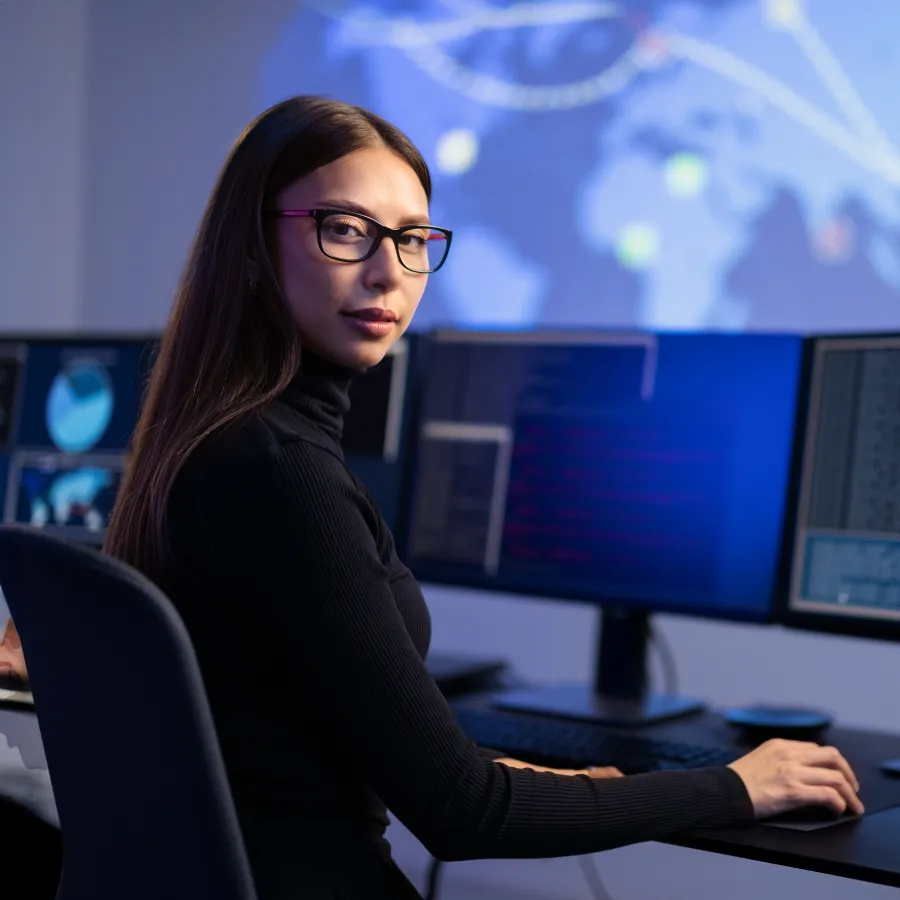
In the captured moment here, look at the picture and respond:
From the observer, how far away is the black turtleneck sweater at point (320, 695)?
0.88 meters

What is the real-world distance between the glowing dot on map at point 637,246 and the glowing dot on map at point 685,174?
0.32 ft

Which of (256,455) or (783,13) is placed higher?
(783,13)

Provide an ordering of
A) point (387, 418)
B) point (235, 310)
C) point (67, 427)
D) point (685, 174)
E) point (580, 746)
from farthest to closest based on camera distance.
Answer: point (685, 174)
point (67, 427)
point (387, 418)
point (580, 746)
point (235, 310)

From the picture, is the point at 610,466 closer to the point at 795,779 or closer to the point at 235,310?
the point at 795,779

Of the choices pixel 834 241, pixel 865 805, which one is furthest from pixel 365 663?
pixel 834 241

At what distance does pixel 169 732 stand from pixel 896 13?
218 cm

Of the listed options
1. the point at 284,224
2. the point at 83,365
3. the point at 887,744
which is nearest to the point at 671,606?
the point at 887,744

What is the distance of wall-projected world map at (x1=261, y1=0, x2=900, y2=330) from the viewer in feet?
8.11

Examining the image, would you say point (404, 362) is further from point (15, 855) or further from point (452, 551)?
point (15, 855)

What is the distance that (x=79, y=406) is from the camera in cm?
198

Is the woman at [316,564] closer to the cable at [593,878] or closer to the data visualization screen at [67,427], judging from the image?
the data visualization screen at [67,427]

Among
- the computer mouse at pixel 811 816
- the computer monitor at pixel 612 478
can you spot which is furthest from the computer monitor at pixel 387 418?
the computer mouse at pixel 811 816

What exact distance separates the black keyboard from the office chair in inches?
20.3

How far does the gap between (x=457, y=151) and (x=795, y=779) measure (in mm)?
2093
